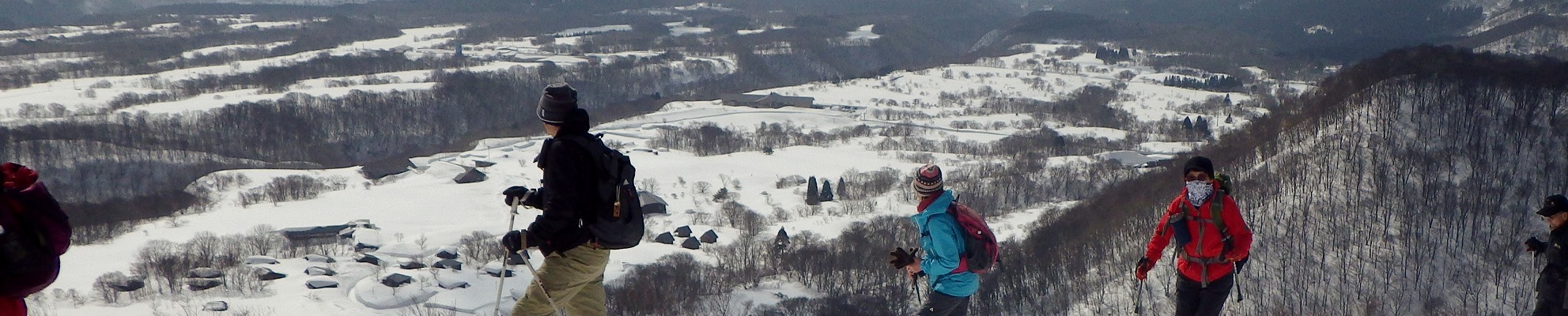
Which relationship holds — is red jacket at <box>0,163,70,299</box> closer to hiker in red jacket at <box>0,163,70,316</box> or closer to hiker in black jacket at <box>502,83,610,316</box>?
hiker in red jacket at <box>0,163,70,316</box>

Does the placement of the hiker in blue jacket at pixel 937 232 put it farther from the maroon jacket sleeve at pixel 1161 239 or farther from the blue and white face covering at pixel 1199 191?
the blue and white face covering at pixel 1199 191

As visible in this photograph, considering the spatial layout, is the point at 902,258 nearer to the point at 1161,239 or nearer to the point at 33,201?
the point at 1161,239

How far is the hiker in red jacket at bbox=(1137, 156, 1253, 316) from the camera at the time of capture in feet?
29.6

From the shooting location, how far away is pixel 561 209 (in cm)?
668

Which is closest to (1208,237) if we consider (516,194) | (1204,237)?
(1204,237)

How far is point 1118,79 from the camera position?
118 m

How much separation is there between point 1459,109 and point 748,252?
26.1 meters

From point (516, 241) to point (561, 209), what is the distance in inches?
14.7

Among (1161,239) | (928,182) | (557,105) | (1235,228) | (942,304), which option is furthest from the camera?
(1161,239)

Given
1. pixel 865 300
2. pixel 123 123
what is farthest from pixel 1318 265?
pixel 123 123

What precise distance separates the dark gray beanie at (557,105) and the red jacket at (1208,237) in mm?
5354

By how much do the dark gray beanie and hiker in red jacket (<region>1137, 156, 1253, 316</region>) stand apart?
5354 mm

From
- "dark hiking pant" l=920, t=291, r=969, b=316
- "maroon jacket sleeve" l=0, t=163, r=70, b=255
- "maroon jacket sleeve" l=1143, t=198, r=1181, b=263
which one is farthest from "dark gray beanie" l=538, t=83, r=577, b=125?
"maroon jacket sleeve" l=1143, t=198, r=1181, b=263

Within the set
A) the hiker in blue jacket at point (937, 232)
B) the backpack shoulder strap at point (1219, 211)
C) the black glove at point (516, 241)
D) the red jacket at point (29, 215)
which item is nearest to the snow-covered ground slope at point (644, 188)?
the hiker in blue jacket at point (937, 232)
